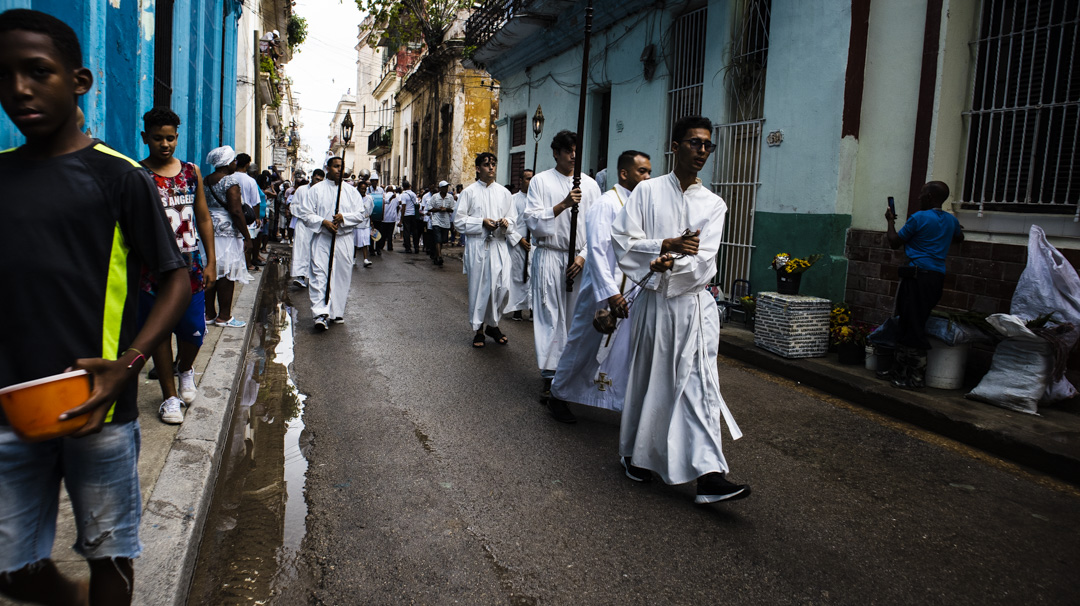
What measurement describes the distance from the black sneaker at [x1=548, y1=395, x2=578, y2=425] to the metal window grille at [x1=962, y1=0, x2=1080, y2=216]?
4167 mm

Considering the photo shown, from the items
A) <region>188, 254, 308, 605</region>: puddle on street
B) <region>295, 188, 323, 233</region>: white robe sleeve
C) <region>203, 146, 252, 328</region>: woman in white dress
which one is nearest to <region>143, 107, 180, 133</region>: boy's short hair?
<region>188, 254, 308, 605</region>: puddle on street

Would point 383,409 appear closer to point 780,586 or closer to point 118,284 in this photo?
point 780,586

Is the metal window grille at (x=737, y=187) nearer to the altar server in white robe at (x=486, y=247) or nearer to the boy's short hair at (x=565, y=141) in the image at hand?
the altar server in white robe at (x=486, y=247)

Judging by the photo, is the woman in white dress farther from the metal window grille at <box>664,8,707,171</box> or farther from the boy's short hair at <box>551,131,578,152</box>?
the metal window grille at <box>664,8,707,171</box>

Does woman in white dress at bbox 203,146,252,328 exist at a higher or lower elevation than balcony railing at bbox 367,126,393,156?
lower

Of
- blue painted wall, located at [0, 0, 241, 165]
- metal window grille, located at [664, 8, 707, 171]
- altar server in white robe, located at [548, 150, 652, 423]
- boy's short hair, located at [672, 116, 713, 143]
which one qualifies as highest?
metal window grille, located at [664, 8, 707, 171]

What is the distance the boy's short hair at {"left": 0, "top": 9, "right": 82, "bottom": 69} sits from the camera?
1740mm

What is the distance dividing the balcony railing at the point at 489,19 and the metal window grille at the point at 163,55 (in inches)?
294

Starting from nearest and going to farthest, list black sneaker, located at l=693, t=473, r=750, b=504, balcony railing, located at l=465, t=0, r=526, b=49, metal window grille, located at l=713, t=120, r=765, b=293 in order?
black sneaker, located at l=693, t=473, r=750, b=504
metal window grille, located at l=713, t=120, r=765, b=293
balcony railing, located at l=465, t=0, r=526, b=49

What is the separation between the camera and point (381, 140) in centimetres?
4331

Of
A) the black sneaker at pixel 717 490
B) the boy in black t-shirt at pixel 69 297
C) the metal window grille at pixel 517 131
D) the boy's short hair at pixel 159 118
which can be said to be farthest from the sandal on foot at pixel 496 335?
the metal window grille at pixel 517 131

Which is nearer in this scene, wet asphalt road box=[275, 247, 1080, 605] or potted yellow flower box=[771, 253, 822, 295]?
wet asphalt road box=[275, 247, 1080, 605]

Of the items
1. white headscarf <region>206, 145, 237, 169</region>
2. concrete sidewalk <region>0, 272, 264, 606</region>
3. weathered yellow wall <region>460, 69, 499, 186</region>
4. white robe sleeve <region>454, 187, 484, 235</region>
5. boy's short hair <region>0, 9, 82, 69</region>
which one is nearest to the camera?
boy's short hair <region>0, 9, 82, 69</region>

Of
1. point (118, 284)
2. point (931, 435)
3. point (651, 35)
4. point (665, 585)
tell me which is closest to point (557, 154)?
point (931, 435)
